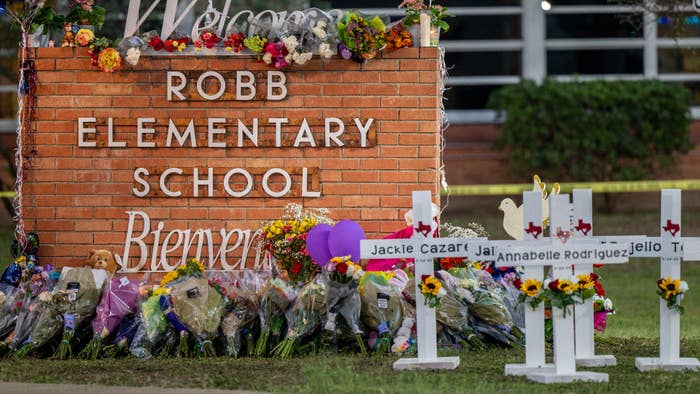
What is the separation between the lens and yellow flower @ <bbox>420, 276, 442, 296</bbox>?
7542 millimetres

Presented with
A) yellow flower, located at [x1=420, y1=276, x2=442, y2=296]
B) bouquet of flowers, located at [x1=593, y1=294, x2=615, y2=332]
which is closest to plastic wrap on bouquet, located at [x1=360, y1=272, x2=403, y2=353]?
yellow flower, located at [x1=420, y1=276, x2=442, y2=296]

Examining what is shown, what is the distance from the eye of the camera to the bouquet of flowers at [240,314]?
8.48 metres

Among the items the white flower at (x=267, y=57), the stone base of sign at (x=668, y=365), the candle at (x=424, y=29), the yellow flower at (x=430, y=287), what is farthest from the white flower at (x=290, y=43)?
the stone base of sign at (x=668, y=365)

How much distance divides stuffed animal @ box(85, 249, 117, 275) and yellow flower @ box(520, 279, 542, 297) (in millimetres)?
3737

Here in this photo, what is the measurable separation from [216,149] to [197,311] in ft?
5.74

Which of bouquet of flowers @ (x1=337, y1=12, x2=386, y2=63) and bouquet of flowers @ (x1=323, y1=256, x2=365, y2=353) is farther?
bouquet of flowers @ (x1=337, y1=12, x2=386, y2=63)

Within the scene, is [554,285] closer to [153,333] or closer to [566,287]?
[566,287]

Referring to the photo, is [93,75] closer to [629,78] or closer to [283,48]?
[283,48]

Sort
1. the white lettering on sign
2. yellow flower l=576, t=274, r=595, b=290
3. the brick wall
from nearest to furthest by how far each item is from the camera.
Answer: yellow flower l=576, t=274, r=595, b=290 < the brick wall < the white lettering on sign

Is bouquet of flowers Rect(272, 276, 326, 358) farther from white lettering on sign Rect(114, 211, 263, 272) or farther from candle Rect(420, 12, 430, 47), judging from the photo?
candle Rect(420, 12, 430, 47)

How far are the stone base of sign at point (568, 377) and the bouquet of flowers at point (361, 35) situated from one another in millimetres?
3250

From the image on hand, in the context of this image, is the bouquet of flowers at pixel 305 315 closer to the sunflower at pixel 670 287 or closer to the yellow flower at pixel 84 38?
the sunflower at pixel 670 287

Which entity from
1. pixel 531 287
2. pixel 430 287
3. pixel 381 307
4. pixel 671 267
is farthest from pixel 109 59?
pixel 671 267

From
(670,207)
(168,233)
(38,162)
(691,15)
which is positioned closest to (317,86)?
(168,233)
